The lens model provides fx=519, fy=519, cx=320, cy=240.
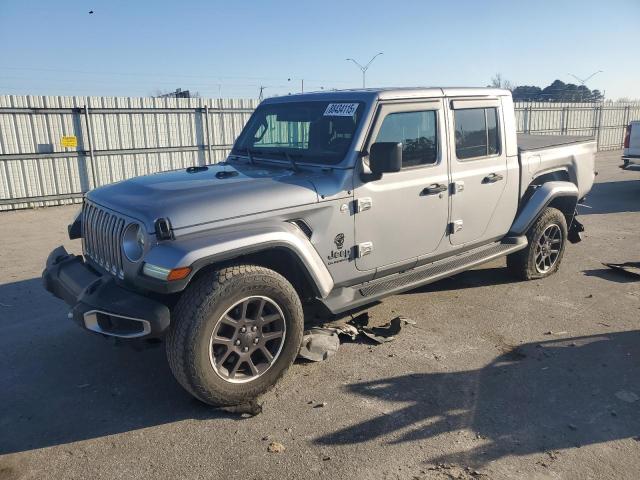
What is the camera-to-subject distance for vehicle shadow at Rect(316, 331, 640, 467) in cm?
317

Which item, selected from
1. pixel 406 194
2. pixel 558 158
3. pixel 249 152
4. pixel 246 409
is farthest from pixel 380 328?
pixel 558 158

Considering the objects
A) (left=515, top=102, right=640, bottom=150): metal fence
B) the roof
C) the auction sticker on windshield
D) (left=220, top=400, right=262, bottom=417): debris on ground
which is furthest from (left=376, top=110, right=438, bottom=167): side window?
(left=515, top=102, right=640, bottom=150): metal fence

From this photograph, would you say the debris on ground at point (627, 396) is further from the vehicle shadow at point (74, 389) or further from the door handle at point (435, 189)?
the vehicle shadow at point (74, 389)

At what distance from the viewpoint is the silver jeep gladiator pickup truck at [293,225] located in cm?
328

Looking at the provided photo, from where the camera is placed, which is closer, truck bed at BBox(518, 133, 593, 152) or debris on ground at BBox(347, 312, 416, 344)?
debris on ground at BBox(347, 312, 416, 344)

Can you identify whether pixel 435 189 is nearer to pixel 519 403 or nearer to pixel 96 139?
pixel 519 403

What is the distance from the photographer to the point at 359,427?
3.31m

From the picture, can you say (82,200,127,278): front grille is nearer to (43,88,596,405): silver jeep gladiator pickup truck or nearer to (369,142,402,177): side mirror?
(43,88,596,405): silver jeep gladiator pickup truck

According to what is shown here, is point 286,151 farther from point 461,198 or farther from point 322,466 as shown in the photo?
point 322,466

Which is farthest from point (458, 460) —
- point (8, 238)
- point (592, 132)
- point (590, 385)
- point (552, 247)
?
point (592, 132)

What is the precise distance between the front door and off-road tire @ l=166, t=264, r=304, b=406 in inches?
38.7

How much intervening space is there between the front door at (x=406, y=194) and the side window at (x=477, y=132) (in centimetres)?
27

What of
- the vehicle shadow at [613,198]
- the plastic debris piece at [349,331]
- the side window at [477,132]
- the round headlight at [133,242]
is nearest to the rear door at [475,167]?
the side window at [477,132]

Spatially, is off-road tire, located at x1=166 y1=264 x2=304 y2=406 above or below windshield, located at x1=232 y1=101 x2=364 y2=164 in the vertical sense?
below
